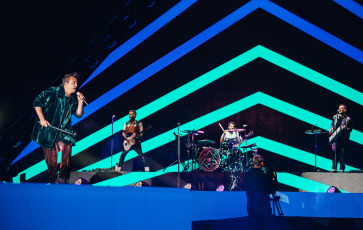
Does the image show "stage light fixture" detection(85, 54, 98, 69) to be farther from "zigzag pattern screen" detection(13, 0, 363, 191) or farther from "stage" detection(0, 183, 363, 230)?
"stage" detection(0, 183, 363, 230)

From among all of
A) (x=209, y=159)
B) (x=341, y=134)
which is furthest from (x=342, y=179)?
(x=209, y=159)

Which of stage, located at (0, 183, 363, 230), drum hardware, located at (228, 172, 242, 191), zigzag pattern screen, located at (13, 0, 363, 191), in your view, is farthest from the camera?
zigzag pattern screen, located at (13, 0, 363, 191)

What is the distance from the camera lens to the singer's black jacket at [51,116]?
3.71 meters

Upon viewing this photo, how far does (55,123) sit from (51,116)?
3.6 inches

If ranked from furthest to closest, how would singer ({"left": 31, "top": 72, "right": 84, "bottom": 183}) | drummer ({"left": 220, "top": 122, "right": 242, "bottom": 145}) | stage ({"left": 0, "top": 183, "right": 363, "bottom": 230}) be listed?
drummer ({"left": 220, "top": 122, "right": 242, "bottom": 145}), singer ({"left": 31, "top": 72, "right": 84, "bottom": 183}), stage ({"left": 0, "top": 183, "right": 363, "bottom": 230})

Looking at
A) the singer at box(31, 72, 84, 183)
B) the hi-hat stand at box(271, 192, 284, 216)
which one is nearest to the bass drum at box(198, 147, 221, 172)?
the hi-hat stand at box(271, 192, 284, 216)

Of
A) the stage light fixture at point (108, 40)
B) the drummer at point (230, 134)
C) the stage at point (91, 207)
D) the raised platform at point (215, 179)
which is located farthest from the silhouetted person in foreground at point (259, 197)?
the stage light fixture at point (108, 40)

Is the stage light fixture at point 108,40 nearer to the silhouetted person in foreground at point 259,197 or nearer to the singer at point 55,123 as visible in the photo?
the singer at point 55,123

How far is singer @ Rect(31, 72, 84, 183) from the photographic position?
3.71m

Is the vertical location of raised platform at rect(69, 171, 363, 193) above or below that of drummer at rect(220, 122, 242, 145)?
below

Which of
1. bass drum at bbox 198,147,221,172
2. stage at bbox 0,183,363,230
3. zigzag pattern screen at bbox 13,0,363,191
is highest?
zigzag pattern screen at bbox 13,0,363,191

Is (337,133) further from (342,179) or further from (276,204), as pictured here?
(276,204)

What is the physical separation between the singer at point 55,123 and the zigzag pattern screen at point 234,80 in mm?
6145

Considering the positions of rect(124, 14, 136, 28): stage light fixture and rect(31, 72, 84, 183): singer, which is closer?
rect(31, 72, 84, 183): singer
